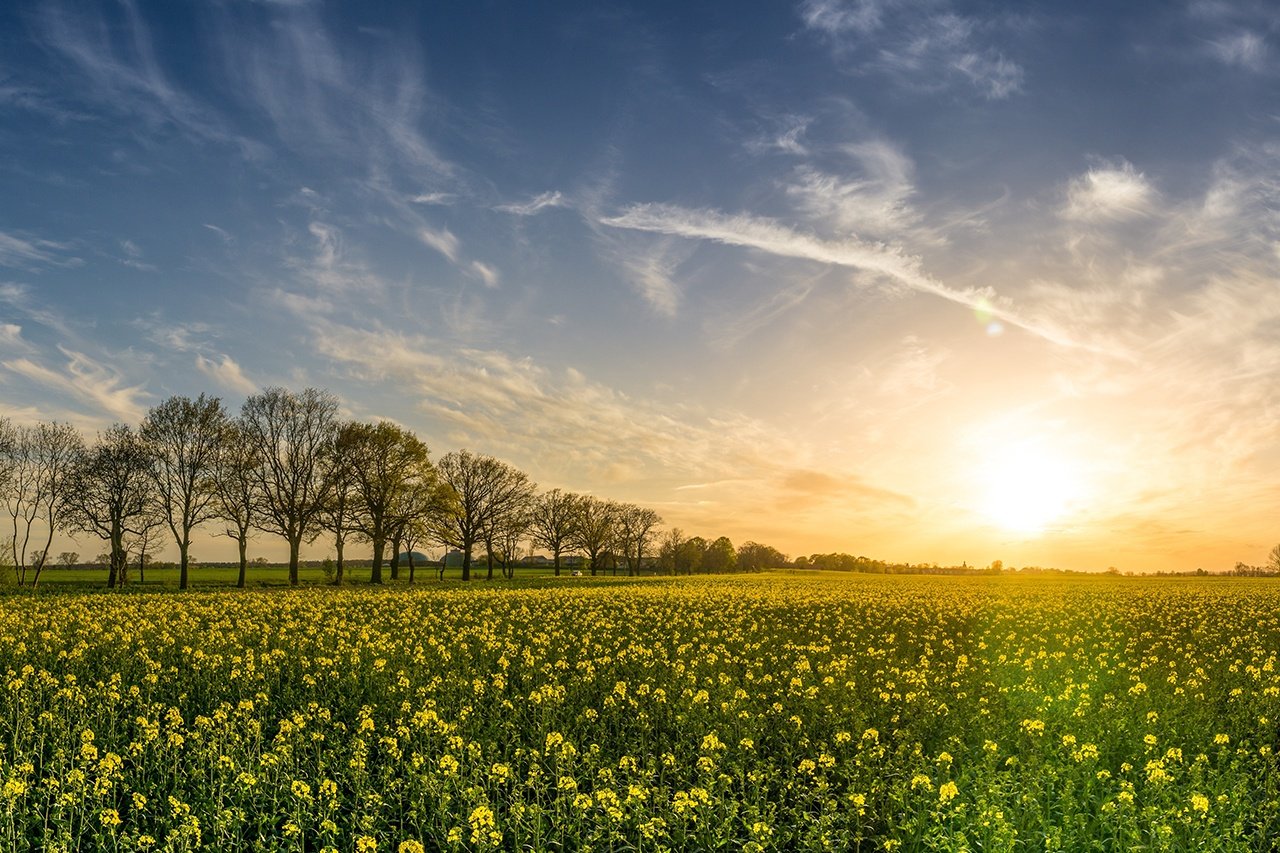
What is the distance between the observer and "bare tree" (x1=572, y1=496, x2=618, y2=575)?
3893 inches

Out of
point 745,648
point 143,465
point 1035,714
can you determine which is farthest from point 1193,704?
point 143,465

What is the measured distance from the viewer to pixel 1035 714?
13.2m

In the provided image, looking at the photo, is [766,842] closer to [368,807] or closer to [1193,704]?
[368,807]

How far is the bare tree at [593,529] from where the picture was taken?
98.9 m

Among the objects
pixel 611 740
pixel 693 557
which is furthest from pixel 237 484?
pixel 693 557

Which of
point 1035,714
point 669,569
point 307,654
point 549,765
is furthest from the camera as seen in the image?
point 669,569

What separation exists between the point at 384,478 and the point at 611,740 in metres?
53.8

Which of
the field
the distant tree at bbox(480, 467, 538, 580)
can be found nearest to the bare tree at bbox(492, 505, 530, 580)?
the distant tree at bbox(480, 467, 538, 580)

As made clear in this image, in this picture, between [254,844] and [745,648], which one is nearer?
[254,844]

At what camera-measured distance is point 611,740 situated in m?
12.1

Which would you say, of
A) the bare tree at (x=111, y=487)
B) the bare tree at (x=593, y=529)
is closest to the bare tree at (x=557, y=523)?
the bare tree at (x=593, y=529)

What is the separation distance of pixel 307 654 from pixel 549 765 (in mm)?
9505

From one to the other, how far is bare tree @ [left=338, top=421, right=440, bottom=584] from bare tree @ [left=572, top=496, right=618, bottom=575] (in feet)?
117

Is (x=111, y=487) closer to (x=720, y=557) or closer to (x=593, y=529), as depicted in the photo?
(x=593, y=529)
